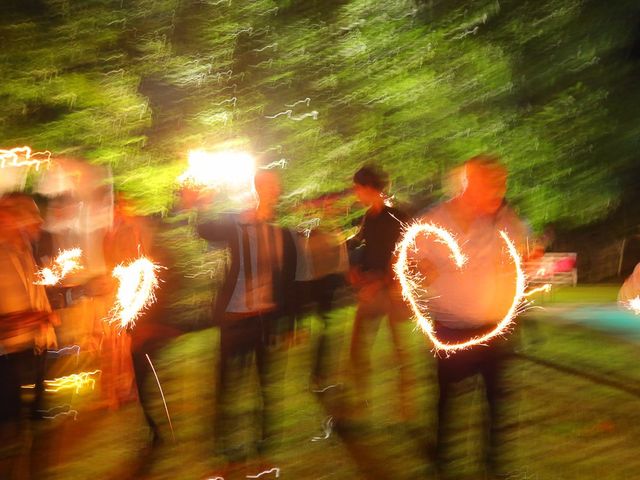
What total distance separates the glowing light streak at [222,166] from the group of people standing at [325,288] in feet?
9.54

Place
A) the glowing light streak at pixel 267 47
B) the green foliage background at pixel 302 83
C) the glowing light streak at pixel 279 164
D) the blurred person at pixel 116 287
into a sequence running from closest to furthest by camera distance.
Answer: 1. the blurred person at pixel 116 287
2. the green foliage background at pixel 302 83
3. the glowing light streak at pixel 279 164
4. the glowing light streak at pixel 267 47

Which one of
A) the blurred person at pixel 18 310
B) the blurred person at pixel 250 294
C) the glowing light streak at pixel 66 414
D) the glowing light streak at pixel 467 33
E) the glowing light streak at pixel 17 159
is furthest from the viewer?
the glowing light streak at pixel 467 33

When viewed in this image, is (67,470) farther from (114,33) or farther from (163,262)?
(114,33)

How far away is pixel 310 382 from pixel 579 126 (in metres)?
13.2

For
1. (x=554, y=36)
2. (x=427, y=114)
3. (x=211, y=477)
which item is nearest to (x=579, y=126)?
(x=554, y=36)

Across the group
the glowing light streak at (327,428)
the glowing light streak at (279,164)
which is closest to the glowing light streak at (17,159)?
the glowing light streak at (279,164)

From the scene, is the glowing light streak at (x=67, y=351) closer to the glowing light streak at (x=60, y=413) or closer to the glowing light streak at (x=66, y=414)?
the glowing light streak at (x=60, y=413)

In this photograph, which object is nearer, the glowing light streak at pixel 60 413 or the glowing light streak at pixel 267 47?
the glowing light streak at pixel 60 413

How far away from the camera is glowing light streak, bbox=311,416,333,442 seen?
251 inches

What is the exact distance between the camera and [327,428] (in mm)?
6602

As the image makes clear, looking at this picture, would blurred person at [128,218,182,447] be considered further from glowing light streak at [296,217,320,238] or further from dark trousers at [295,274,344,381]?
glowing light streak at [296,217,320,238]

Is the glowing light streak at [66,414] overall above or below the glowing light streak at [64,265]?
below

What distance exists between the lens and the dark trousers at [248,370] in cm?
581

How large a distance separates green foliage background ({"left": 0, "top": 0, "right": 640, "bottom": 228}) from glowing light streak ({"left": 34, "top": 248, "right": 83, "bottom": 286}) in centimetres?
346
